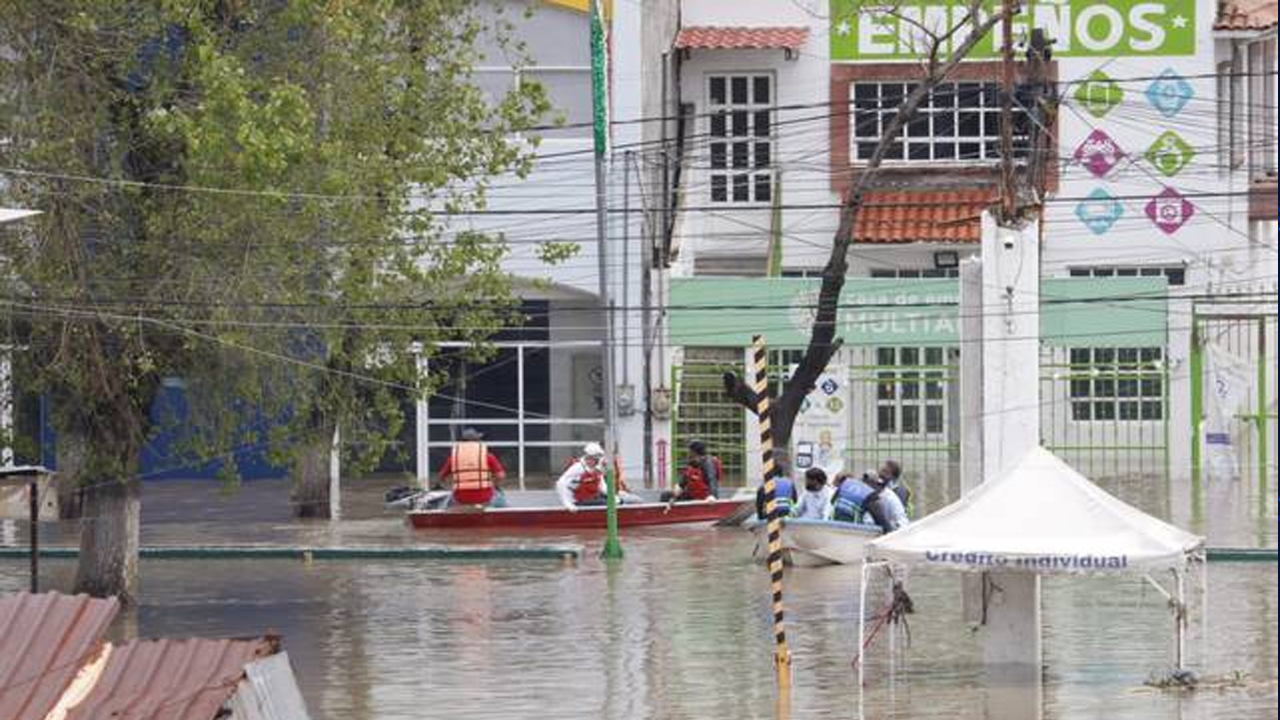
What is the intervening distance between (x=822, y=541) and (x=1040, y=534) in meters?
10.6

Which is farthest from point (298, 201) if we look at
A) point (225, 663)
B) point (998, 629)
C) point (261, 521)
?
point (261, 521)

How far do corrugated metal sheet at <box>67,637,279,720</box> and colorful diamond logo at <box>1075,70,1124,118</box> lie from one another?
35917 mm

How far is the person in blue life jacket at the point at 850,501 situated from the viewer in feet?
99.4

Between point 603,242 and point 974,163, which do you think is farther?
point 974,163

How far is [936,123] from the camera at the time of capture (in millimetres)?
49469

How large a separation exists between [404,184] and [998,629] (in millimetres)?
10358

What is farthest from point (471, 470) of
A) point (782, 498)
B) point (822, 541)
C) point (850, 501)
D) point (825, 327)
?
point (850, 501)

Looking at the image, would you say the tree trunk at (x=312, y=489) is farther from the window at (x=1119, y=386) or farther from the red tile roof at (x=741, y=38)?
the window at (x=1119, y=386)

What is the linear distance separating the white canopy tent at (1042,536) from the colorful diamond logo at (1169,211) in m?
29.1

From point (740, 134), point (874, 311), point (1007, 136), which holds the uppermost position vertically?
point (740, 134)

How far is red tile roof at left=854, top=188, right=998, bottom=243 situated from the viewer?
47969 millimetres

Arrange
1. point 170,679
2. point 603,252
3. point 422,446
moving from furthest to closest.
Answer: point 422,446
point 603,252
point 170,679

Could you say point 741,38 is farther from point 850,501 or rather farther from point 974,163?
point 850,501

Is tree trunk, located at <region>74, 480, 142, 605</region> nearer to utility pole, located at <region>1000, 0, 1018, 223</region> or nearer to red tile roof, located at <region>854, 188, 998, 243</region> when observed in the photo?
utility pole, located at <region>1000, 0, 1018, 223</region>
